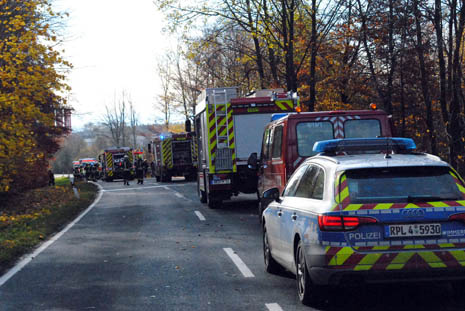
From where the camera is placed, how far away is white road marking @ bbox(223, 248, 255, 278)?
28.0 feet

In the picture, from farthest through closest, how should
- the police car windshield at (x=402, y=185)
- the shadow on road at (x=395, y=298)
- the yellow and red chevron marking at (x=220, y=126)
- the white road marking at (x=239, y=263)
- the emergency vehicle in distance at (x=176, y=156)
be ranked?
the emergency vehicle in distance at (x=176, y=156), the yellow and red chevron marking at (x=220, y=126), the white road marking at (x=239, y=263), the shadow on road at (x=395, y=298), the police car windshield at (x=402, y=185)

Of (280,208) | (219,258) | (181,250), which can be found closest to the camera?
(280,208)

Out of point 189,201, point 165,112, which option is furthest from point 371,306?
point 165,112

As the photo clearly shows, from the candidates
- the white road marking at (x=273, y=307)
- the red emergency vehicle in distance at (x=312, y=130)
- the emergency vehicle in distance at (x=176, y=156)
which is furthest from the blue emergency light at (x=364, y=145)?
the emergency vehicle in distance at (x=176, y=156)

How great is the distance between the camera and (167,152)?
1727 inches

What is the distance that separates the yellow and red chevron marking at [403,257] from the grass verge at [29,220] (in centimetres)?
597

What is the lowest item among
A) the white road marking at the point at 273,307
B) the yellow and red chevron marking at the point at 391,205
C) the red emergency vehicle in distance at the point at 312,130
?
the white road marking at the point at 273,307

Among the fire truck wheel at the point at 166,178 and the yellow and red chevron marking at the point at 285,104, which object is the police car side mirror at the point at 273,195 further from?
the fire truck wheel at the point at 166,178

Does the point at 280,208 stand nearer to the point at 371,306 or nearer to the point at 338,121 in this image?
the point at 371,306

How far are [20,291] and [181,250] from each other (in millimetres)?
3546

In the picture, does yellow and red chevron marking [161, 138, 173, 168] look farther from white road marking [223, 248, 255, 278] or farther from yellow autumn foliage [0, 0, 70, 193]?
white road marking [223, 248, 255, 278]

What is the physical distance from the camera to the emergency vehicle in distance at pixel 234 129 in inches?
710

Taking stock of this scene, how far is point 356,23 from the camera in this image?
28219mm

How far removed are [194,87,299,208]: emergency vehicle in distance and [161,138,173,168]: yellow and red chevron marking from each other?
25307 mm
